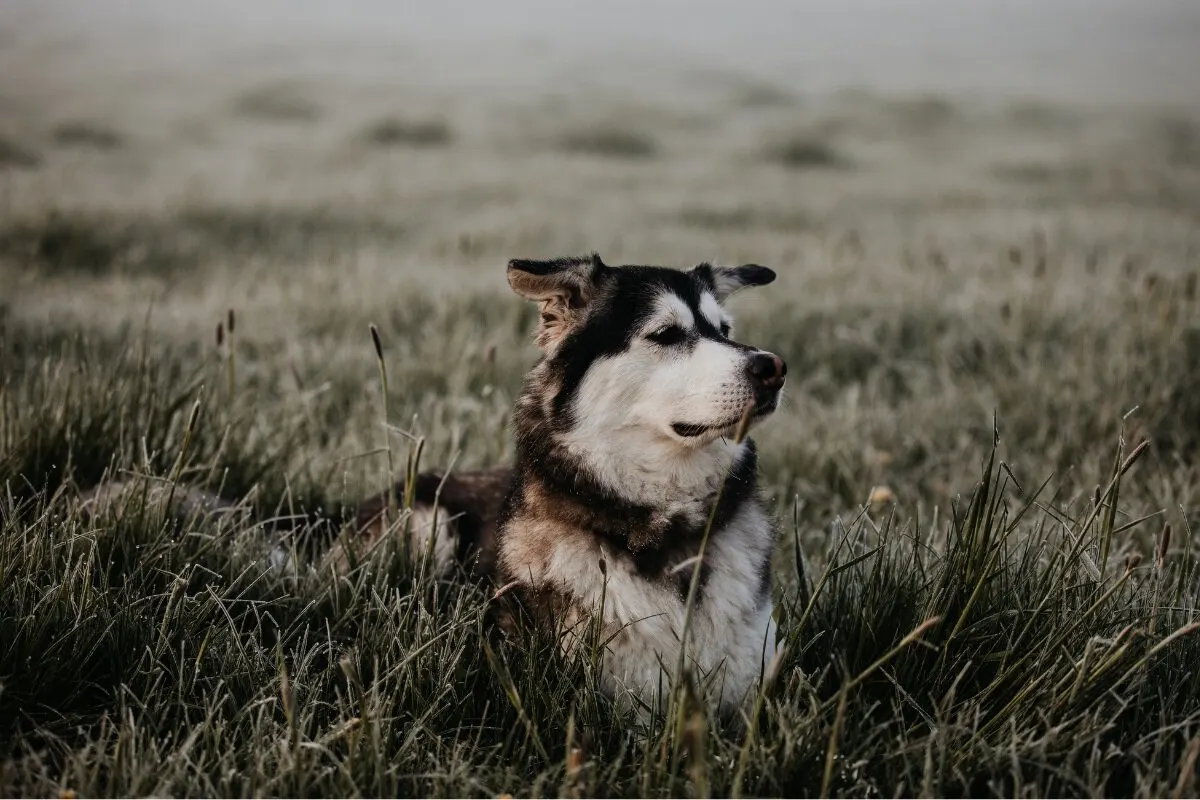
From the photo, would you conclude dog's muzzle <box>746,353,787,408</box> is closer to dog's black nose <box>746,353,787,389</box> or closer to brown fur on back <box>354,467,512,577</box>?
dog's black nose <box>746,353,787,389</box>

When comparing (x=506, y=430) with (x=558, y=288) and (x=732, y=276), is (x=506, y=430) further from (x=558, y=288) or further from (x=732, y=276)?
(x=558, y=288)

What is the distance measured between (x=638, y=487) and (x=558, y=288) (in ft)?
2.32

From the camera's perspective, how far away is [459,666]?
2.96 meters

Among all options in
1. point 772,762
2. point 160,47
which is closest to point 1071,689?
point 772,762

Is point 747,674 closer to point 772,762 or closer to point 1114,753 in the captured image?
point 772,762

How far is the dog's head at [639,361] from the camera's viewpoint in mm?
2986

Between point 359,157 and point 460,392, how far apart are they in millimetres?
9372

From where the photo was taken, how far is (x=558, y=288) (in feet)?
11.0

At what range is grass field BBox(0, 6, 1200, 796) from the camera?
2584 millimetres

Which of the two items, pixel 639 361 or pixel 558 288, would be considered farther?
pixel 558 288


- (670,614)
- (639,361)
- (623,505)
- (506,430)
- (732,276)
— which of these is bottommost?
(506,430)

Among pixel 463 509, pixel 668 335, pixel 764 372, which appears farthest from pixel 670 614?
pixel 463 509

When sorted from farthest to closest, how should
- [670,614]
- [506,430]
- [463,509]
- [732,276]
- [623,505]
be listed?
[506,430] < [463,509] < [732,276] < [623,505] < [670,614]

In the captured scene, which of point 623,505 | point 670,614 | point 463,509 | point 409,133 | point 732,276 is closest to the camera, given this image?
point 670,614
